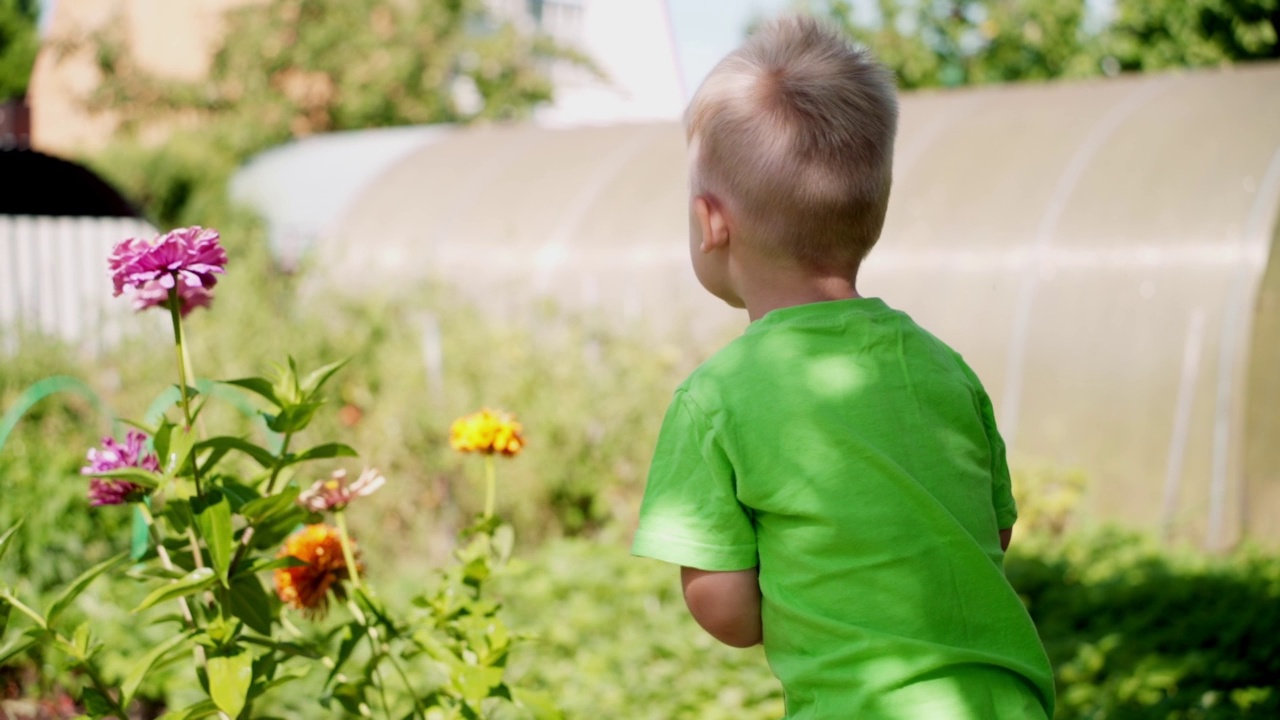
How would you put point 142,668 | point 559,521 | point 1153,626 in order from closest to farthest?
1. point 142,668
2. point 1153,626
3. point 559,521

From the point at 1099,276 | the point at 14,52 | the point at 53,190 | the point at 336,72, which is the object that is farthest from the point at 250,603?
the point at 14,52

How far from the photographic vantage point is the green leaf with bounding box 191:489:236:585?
1576 millimetres

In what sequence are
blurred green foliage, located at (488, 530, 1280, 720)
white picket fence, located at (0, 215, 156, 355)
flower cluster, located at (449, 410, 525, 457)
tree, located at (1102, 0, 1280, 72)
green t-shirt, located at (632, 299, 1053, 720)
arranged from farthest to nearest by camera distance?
tree, located at (1102, 0, 1280, 72) < white picket fence, located at (0, 215, 156, 355) < blurred green foliage, located at (488, 530, 1280, 720) < flower cluster, located at (449, 410, 525, 457) < green t-shirt, located at (632, 299, 1053, 720)

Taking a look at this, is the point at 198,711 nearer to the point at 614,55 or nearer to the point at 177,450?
the point at 177,450

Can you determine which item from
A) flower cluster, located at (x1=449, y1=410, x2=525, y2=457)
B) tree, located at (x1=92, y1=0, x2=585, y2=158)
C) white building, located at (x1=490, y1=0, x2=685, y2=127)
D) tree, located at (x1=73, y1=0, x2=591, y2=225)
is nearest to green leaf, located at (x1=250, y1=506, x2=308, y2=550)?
flower cluster, located at (x1=449, y1=410, x2=525, y2=457)

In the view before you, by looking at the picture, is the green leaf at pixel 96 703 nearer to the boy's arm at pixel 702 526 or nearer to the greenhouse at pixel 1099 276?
the boy's arm at pixel 702 526

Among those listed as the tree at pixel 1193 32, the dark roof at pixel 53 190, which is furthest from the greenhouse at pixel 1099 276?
the tree at pixel 1193 32

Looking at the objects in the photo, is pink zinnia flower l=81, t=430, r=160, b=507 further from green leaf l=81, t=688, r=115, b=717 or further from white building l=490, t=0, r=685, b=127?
white building l=490, t=0, r=685, b=127

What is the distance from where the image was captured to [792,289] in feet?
4.82

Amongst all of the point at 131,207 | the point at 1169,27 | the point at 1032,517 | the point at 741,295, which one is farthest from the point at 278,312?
the point at 1169,27

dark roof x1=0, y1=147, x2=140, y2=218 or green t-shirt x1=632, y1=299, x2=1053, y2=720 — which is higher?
green t-shirt x1=632, y1=299, x2=1053, y2=720

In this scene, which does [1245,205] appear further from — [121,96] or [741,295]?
[121,96]

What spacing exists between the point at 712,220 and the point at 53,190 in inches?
374

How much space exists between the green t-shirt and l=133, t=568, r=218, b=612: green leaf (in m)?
0.58
